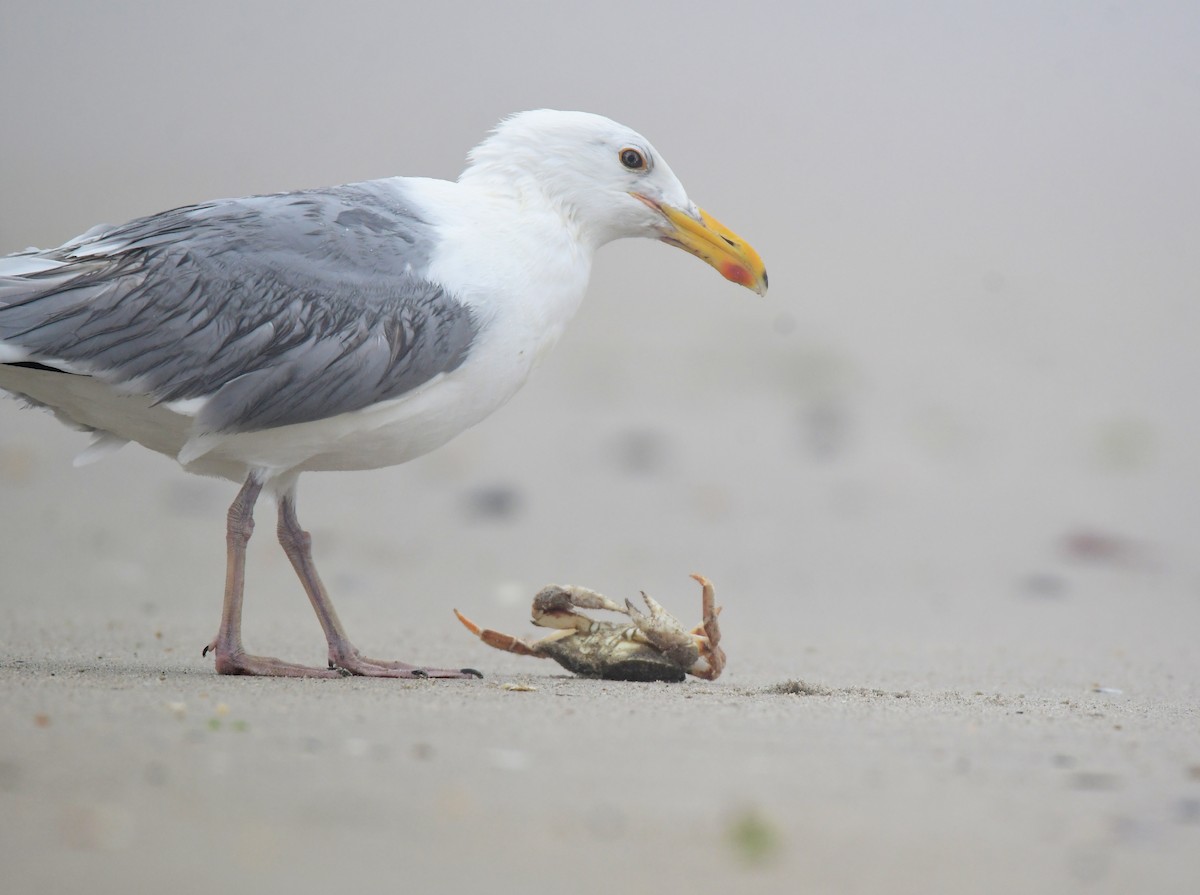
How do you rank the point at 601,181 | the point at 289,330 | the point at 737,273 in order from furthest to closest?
the point at 737,273, the point at 601,181, the point at 289,330

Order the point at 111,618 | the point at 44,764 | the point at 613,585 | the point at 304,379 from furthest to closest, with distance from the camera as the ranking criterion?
1. the point at 613,585
2. the point at 111,618
3. the point at 304,379
4. the point at 44,764

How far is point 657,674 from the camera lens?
566 centimetres

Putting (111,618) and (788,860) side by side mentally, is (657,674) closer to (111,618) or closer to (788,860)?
(788,860)

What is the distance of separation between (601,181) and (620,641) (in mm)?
1820

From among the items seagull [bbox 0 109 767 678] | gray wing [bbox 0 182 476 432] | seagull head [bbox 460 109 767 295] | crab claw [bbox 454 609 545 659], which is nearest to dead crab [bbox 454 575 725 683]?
crab claw [bbox 454 609 545 659]

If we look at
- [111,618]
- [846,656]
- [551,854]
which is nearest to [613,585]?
[846,656]

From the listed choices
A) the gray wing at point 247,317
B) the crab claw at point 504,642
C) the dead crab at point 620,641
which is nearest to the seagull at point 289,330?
the gray wing at point 247,317

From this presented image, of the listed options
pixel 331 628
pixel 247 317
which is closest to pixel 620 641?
pixel 331 628

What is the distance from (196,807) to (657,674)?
262 centimetres

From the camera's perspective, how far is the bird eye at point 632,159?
20.1 feet

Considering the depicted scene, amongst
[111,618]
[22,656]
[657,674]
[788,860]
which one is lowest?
[111,618]

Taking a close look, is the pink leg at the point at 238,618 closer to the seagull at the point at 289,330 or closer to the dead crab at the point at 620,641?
the seagull at the point at 289,330

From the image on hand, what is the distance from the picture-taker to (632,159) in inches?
241

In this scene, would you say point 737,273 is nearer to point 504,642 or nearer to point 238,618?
point 504,642
